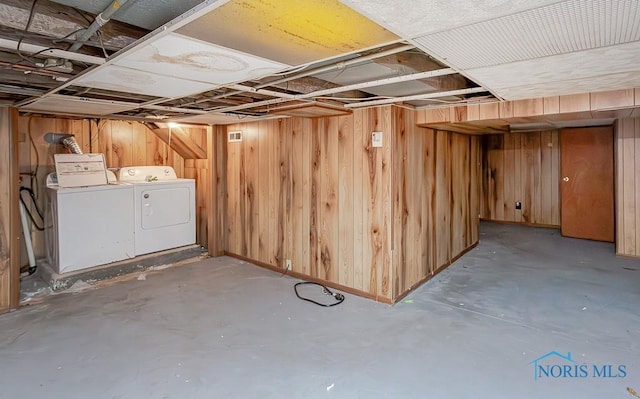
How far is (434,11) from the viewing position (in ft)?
4.04

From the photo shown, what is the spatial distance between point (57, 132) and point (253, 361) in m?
3.69

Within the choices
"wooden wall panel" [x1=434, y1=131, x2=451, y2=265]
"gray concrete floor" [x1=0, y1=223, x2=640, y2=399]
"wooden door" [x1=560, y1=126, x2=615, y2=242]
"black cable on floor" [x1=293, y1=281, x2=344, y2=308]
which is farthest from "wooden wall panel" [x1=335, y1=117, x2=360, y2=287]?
"wooden door" [x1=560, y1=126, x2=615, y2=242]

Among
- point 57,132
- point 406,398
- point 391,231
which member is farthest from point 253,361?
point 57,132

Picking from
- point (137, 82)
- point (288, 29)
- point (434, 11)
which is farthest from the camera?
point (137, 82)

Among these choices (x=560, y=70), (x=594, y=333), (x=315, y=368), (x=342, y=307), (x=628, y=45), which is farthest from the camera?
(x=342, y=307)

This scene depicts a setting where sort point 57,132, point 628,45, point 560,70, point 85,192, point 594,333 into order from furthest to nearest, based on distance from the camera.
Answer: point 57,132
point 85,192
point 594,333
point 560,70
point 628,45

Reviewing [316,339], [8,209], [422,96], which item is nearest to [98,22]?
[422,96]

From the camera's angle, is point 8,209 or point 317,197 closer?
point 8,209

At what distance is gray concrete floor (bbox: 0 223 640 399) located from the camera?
2.11 m

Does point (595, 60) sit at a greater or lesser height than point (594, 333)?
greater

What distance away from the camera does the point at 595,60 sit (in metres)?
1.77

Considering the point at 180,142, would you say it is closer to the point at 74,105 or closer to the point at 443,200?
the point at 74,105

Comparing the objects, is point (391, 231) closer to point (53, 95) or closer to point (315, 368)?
point (315, 368)

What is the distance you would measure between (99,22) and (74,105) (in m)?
2.27
